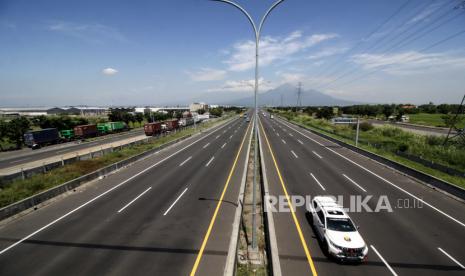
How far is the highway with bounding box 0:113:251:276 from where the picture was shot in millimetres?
10695

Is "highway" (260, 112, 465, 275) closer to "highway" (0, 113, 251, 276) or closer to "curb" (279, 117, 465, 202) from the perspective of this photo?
"curb" (279, 117, 465, 202)

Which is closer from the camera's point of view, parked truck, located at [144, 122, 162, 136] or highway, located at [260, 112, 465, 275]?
highway, located at [260, 112, 465, 275]

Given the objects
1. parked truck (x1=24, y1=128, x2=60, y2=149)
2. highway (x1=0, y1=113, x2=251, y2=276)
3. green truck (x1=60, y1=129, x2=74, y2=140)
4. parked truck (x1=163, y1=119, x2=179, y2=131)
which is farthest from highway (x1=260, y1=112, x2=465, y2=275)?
green truck (x1=60, y1=129, x2=74, y2=140)

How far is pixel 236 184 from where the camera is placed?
21.4 m

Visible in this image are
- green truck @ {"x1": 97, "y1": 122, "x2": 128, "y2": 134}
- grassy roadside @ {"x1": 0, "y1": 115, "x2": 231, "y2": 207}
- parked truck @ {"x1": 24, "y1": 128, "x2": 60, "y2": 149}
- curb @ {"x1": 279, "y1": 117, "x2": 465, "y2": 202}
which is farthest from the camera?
green truck @ {"x1": 97, "y1": 122, "x2": 128, "y2": 134}

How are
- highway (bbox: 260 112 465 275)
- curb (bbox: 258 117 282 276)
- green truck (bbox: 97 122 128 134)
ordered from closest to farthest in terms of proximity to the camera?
curb (bbox: 258 117 282 276)
highway (bbox: 260 112 465 275)
green truck (bbox: 97 122 128 134)

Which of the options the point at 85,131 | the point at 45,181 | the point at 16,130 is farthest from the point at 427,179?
the point at 16,130

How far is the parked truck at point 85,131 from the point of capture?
56.5 meters

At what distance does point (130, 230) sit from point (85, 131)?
2115 inches

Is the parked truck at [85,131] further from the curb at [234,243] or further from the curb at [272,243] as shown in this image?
the curb at [272,243]

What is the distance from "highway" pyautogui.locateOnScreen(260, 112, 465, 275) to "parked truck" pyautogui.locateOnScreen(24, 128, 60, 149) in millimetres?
47183

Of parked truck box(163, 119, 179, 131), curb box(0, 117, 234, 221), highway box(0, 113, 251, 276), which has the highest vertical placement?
parked truck box(163, 119, 179, 131)

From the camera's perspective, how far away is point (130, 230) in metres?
13.7

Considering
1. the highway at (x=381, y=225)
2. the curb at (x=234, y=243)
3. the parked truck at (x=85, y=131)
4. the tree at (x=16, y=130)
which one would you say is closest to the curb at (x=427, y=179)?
the highway at (x=381, y=225)
